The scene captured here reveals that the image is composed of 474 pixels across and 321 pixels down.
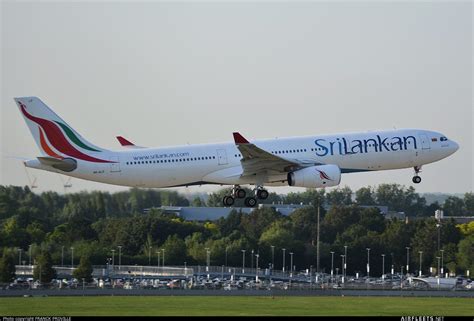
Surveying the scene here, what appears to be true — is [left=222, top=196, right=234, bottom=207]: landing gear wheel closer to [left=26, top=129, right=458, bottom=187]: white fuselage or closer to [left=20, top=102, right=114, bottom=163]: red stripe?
[left=26, top=129, right=458, bottom=187]: white fuselage

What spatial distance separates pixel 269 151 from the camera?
9869 cm

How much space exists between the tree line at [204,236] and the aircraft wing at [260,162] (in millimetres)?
33197

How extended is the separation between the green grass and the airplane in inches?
325

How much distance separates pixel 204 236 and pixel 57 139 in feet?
219

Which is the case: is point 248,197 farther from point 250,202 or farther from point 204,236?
point 204,236

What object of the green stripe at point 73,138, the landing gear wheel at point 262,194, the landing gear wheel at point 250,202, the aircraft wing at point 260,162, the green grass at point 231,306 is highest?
the green stripe at point 73,138

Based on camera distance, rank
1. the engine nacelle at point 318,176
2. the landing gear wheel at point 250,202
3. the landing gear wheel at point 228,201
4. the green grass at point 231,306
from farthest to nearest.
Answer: the landing gear wheel at point 228,201
the landing gear wheel at point 250,202
the engine nacelle at point 318,176
the green grass at point 231,306

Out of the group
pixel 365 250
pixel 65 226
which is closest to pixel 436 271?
pixel 365 250

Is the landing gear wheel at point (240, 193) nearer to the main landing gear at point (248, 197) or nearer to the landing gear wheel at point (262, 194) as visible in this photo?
the main landing gear at point (248, 197)

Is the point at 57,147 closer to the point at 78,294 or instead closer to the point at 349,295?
the point at 78,294

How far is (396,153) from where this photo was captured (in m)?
101

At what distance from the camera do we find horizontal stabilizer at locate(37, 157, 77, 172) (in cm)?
9396

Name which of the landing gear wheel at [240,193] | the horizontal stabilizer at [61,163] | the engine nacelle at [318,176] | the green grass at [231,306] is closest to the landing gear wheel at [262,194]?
the landing gear wheel at [240,193]

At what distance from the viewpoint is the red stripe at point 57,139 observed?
95.7 m
